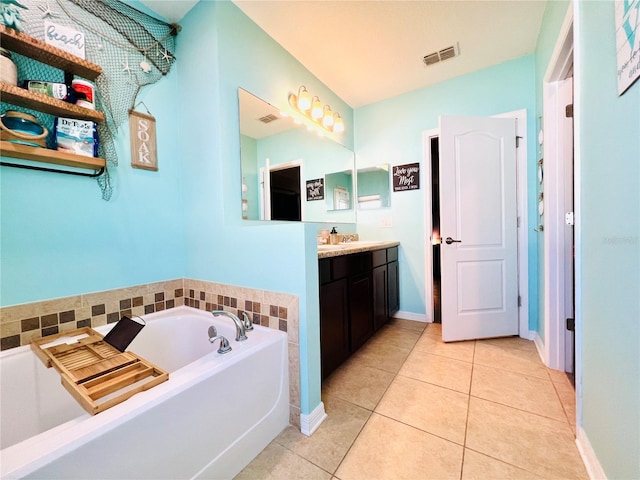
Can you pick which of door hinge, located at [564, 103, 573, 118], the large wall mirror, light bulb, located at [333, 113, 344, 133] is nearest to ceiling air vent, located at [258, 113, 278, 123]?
the large wall mirror

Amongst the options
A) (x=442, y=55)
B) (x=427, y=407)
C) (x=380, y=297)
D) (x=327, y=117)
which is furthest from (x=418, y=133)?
(x=427, y=407)

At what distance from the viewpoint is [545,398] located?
1.46 m

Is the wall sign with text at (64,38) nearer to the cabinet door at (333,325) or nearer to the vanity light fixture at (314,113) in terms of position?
the vanity light fixture at (314,113)

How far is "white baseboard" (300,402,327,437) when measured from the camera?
1.28 meters

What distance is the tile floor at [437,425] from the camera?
41.8 inches

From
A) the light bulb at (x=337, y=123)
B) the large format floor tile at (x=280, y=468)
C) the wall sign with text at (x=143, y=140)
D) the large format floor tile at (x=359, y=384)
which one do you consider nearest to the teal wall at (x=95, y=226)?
the wall sign with text at (x=143, y=140)

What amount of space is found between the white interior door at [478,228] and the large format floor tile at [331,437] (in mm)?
1261

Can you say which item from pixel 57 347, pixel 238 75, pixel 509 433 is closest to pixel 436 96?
pixel 238 75

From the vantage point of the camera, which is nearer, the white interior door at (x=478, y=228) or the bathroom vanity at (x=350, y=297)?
the bathroom vanity at (x=350, y=297)

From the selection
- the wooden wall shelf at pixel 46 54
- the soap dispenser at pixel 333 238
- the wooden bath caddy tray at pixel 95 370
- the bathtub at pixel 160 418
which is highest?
the wooden wall shelf at pixel 46 54

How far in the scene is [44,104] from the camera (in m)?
1.17

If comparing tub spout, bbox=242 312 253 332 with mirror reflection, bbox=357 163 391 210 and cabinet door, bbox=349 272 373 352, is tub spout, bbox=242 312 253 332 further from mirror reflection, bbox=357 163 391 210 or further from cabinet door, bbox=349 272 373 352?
mirror reflection, bbox=357 163 391 210

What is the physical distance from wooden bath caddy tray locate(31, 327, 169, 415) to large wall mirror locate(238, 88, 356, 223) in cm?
101

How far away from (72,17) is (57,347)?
170cm
